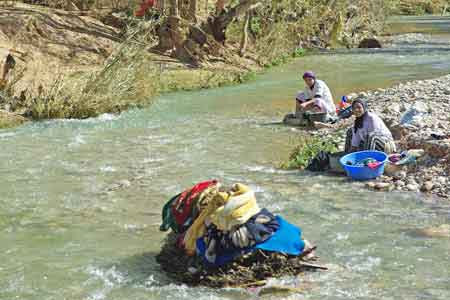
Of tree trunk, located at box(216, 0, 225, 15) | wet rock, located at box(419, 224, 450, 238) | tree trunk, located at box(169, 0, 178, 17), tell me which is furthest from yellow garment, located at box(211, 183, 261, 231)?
tree trunk, located at box(216, 0, 225, 15)

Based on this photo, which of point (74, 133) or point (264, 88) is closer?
point (74, 133)

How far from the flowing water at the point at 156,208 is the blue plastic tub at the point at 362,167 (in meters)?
0.21

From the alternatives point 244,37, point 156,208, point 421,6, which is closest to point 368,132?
point 156,208

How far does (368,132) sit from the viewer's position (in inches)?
378

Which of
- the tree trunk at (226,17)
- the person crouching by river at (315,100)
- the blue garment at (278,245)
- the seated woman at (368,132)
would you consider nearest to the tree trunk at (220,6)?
the tree trunk at (226,17)

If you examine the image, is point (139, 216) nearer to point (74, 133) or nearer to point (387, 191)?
point (387, 191)

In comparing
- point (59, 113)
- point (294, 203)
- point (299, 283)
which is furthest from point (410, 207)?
point (59, 113)

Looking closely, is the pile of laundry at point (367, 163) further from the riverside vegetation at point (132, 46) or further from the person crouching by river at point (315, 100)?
the riverside vegetation at point (132, 46)

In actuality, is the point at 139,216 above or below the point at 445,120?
below

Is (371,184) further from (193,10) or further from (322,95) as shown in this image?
(193,10)

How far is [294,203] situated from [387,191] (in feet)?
4.22

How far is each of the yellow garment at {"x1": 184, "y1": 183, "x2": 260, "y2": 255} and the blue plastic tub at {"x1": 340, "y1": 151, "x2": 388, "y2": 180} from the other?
372cm

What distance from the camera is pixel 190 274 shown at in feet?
19.0

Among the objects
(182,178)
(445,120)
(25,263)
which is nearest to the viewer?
(25,263)
